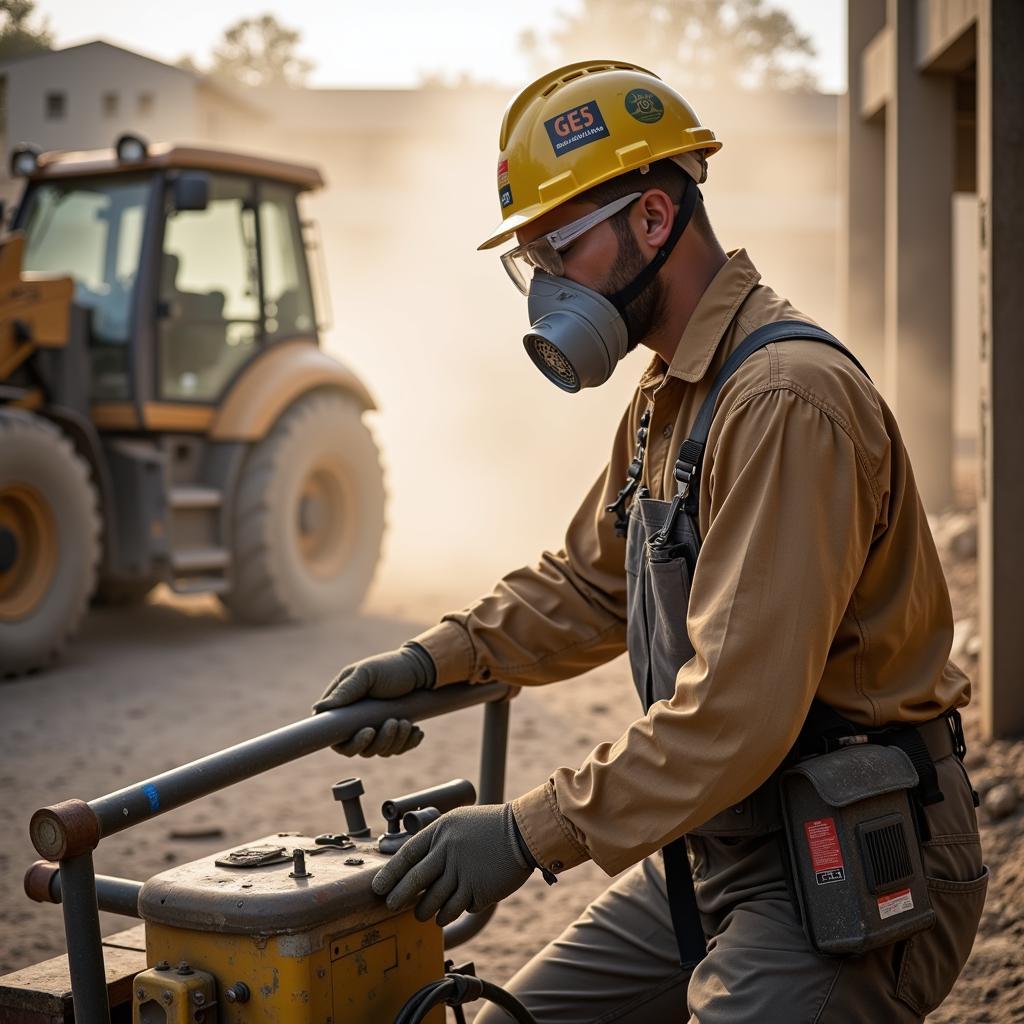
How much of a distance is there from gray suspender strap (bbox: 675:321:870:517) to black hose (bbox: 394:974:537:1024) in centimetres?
87

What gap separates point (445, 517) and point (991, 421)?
33.8 feet

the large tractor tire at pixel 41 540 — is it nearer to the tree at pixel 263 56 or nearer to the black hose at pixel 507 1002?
the black hose at pixel 507 1002

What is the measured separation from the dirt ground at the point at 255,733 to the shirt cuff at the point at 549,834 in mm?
1975

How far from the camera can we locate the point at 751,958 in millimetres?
2084

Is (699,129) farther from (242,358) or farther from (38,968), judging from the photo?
(242,358)

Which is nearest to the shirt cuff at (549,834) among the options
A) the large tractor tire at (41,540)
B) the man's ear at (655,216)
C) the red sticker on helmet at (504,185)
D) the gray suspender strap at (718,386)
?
the gray suspender strap at (718,386)

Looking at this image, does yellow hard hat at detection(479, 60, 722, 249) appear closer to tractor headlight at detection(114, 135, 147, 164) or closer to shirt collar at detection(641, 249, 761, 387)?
shirt collar at detection(641, 249, 761, 387)

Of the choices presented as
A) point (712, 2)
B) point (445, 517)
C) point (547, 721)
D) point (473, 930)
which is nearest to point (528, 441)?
point (445, 517)

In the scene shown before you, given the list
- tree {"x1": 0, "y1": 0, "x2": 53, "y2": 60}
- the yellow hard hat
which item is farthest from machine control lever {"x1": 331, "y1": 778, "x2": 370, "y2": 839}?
tree {"x1": 0, "y1": 0, "x2": 53, "y2": 60}

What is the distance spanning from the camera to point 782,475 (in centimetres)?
200

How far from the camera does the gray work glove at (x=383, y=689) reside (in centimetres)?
256

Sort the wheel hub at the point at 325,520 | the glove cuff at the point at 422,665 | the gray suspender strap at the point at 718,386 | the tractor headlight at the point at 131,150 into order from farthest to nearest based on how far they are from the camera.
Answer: the wheel hub at the point at 325,520, the tractor headlight at the point at 131,150, the glove cuff at the point at 422,665, the gray suspender strap at the point at 718,386

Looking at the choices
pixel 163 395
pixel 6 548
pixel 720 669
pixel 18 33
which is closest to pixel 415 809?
pixel 720 669

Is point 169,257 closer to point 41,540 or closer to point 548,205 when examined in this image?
point 41,540
